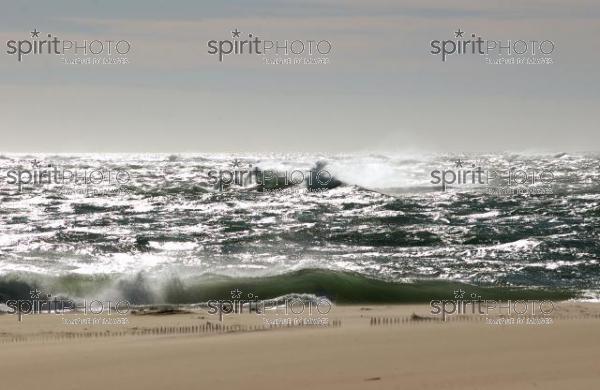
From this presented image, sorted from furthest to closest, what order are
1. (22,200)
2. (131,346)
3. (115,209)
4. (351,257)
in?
(22,200), (115,209), (351,257), (131,346)

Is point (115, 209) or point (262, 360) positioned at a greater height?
point (115, 209)

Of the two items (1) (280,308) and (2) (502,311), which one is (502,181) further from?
(2) (502,311)

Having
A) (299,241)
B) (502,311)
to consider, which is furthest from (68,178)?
(502,311)

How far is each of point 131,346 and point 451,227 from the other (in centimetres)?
2328

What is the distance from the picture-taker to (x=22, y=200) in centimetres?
4947

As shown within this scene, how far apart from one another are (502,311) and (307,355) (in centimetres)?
516

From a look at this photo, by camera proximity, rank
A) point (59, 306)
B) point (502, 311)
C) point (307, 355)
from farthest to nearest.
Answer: point (59, 306) < point (502, 311) < point (307, 355)

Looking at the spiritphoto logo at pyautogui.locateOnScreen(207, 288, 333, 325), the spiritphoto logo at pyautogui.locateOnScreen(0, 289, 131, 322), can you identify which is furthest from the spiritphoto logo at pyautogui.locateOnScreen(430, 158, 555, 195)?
the spiritphoto logo at pyautogui.locateOnScreen(0, 289, 131, 322)

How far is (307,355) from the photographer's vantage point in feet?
40.6

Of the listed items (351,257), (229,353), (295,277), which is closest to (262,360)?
(229,353)

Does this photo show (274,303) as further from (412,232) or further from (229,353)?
(412,232)

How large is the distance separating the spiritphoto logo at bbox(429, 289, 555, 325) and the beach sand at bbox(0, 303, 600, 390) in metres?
0.32

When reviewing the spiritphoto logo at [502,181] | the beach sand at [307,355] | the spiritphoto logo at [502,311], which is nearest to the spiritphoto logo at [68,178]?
the spiritphoto logo at [502,181]

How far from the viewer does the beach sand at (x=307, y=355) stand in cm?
1090
